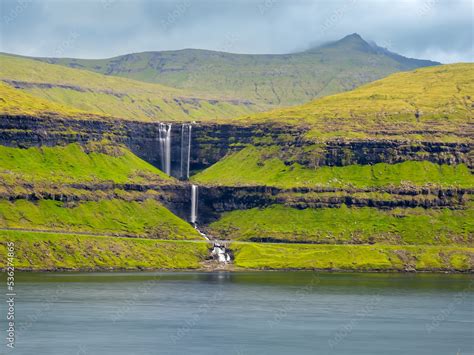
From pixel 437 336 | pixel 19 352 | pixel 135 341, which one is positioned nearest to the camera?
pixel 19 352

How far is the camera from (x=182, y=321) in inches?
7859

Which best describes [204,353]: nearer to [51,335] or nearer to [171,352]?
[171,352]

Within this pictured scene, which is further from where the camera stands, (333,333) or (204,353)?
(333,333)

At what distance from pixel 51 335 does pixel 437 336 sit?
2758 inches

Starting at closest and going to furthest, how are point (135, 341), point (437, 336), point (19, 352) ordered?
point (19, 352)
point (135, 341)
point (437, 336)

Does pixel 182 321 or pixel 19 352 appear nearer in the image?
pixel 19 352

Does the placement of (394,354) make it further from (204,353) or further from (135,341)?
(135,341)

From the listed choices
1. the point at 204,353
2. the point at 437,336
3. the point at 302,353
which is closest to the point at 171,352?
the point at 204,353

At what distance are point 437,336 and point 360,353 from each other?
26317 millimetres

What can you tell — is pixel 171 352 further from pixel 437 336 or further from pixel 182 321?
pixel 437 336

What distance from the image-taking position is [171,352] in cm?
16512

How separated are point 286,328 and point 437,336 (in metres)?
28.2

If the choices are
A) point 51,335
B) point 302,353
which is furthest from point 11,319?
point 302,353

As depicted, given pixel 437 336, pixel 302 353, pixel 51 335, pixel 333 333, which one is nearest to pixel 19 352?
pixel 51 335
